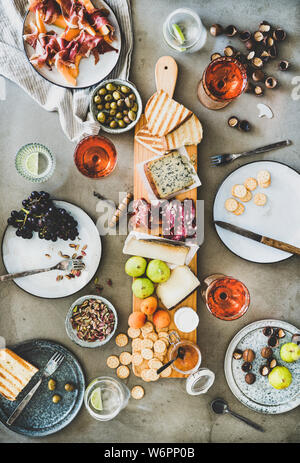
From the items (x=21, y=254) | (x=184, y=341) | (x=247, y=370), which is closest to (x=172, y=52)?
(x=21, y=254)

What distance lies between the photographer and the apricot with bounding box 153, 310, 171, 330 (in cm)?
123

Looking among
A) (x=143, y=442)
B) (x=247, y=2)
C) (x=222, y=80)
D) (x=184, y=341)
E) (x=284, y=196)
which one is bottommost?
(x=143, y=442)

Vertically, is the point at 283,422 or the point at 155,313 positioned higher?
the point at 155,313

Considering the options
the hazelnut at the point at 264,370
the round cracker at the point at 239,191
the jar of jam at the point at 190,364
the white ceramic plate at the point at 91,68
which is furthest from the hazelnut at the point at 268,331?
the white ceramic plate at the point at 91,68

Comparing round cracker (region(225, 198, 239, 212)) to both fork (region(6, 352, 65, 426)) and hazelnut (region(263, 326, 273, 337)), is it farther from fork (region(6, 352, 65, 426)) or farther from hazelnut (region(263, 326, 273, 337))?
fork (region(6, 352, 65, 426))

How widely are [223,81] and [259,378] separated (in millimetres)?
1043

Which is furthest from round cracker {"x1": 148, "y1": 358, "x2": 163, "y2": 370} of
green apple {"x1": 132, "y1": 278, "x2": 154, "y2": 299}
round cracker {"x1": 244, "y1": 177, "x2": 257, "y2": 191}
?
round cracker {"x1": 244, "y1": 177, "x2": 257, "y2": 191}

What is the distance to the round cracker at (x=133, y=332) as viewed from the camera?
1.28m

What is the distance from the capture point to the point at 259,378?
1.31 metres

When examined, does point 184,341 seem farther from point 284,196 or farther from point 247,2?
point 247,2

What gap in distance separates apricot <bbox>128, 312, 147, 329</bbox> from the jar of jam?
4.3 inches

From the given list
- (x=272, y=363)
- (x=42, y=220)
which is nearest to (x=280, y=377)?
(x=272, y=363)

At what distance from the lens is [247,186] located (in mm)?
1277

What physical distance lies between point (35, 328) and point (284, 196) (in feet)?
3.30
